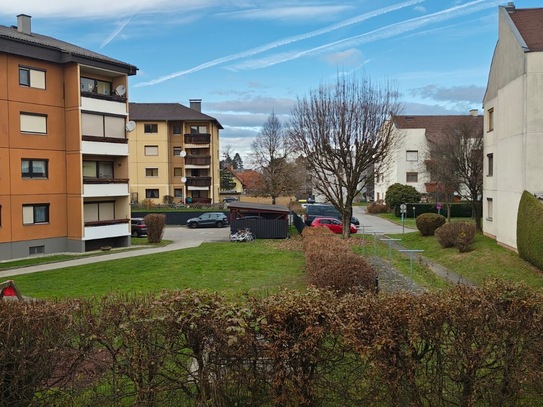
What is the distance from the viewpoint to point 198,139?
193 feet

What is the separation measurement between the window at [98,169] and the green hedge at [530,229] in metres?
22.8

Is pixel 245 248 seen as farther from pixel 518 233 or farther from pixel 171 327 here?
pixel 171 327

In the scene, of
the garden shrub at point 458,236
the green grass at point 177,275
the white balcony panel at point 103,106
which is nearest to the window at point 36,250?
the green grass at point 177,275

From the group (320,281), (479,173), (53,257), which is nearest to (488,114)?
(479,173)

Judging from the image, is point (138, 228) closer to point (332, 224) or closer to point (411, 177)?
point (332, 224)

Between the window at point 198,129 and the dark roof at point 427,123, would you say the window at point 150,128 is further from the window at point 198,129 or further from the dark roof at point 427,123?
the dark roof at point 427,123

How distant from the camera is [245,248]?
25.8 metres

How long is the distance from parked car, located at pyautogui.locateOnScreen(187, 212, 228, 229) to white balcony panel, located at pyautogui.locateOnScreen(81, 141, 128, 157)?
14.8m

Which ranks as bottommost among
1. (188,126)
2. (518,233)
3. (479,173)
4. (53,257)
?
(53,257)

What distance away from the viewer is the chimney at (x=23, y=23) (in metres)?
28.0

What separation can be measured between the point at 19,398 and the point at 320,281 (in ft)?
26.2

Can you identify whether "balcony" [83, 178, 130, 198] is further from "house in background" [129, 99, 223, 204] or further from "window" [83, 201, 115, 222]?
"house in background" [129, 99, 223, 204]

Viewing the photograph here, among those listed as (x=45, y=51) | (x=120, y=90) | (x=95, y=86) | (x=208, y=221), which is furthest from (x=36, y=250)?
(x=208, y=221)

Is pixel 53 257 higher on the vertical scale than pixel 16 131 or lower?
lower
